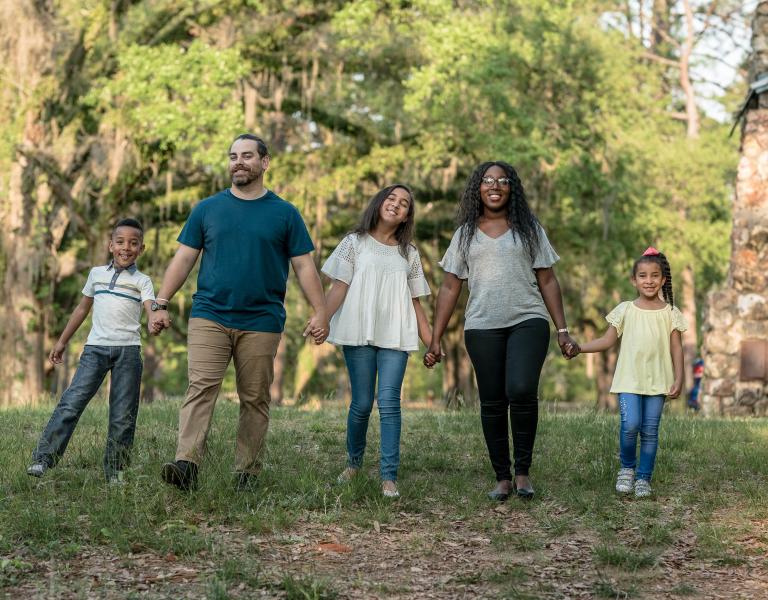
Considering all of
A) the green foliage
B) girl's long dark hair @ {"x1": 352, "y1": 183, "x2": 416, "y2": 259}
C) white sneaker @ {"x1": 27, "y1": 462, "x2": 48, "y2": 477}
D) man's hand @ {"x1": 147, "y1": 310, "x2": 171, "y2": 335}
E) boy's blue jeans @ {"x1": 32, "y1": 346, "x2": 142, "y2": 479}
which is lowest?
white sneaker @ {"x1": 27, "y1": 462, "x2": 48, "y2": 477}

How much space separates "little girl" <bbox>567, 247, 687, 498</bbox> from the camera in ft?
23.1

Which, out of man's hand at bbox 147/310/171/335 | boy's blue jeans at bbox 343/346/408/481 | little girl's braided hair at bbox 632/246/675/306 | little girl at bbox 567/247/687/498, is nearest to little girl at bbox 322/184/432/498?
boy's blue jeans at bbox 343/346/408/481

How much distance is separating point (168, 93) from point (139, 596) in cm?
1415

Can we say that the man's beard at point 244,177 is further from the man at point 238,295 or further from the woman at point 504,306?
the woman at point 504,306

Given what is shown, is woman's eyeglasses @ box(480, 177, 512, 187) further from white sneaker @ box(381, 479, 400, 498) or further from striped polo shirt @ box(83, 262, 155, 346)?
striped polo shirt @ box(83, 262, 155, 346)

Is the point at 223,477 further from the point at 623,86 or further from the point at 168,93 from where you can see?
the point at 623,86

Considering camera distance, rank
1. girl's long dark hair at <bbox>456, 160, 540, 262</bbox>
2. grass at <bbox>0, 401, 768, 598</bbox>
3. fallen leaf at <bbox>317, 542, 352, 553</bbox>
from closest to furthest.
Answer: grass at <bbox>0, 401, 768, 598</bbox> → fallen leaf at <bbox>317, 542, 352, 553</bbox> → girl's long dark hair at <bbox>456, 160, 540, 262</bbox>

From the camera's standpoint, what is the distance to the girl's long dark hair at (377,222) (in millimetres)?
6992

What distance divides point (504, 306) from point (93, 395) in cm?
267

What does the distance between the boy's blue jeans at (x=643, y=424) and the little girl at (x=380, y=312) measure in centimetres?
144

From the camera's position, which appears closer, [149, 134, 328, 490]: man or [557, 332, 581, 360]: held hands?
[149, 134, 328, 490]: man

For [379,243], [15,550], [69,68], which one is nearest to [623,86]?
[69,68]

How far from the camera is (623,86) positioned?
21.8 meters

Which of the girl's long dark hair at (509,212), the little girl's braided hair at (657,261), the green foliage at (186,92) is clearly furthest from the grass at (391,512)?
the green foliage at (186,92)
